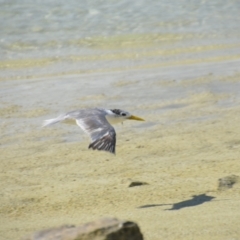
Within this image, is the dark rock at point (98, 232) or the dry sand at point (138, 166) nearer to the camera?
the dark rock at point (98, 232)

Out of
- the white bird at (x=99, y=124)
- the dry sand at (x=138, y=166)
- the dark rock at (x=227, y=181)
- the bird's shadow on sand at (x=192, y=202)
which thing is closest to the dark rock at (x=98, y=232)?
the dry sand at (x=138, y=166)

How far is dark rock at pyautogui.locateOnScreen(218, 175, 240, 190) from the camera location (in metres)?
5.65

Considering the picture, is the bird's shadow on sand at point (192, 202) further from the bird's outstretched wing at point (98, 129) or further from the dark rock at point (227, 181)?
the bird's outstretched wing at point (98, 129)

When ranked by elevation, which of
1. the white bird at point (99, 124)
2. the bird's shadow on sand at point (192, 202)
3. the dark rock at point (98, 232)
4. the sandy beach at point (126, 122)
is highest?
the dark rock at point (98, 232)

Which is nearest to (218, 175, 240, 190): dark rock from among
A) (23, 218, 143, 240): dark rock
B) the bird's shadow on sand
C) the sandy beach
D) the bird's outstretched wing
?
the sandy beach

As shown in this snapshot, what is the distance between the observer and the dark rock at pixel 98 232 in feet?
12.2

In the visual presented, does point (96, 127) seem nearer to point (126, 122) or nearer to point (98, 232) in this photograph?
point (126, 122)

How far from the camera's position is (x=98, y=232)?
3734 mm

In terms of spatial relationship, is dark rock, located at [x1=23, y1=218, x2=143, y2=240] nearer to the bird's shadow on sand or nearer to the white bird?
the bird's shadow on sand

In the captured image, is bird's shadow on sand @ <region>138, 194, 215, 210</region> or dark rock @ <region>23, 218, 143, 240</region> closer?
dark rock @ <region>23, 218, 143, 240</region>

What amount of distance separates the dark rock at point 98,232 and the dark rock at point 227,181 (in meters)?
1.93

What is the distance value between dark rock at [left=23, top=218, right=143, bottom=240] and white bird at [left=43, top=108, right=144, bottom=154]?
164 cm

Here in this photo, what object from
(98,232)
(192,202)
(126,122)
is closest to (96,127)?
(192,202)

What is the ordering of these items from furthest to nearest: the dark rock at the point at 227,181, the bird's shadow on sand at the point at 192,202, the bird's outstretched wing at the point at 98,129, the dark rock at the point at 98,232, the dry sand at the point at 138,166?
the dark rock at the point at 227,181 < the bird's outstretched wing at the point at 98,129 < the bird's shadow on sand at the point at 192,202 < the dry sand at the point at 138,166 < the dark rock at the point at 98,232
